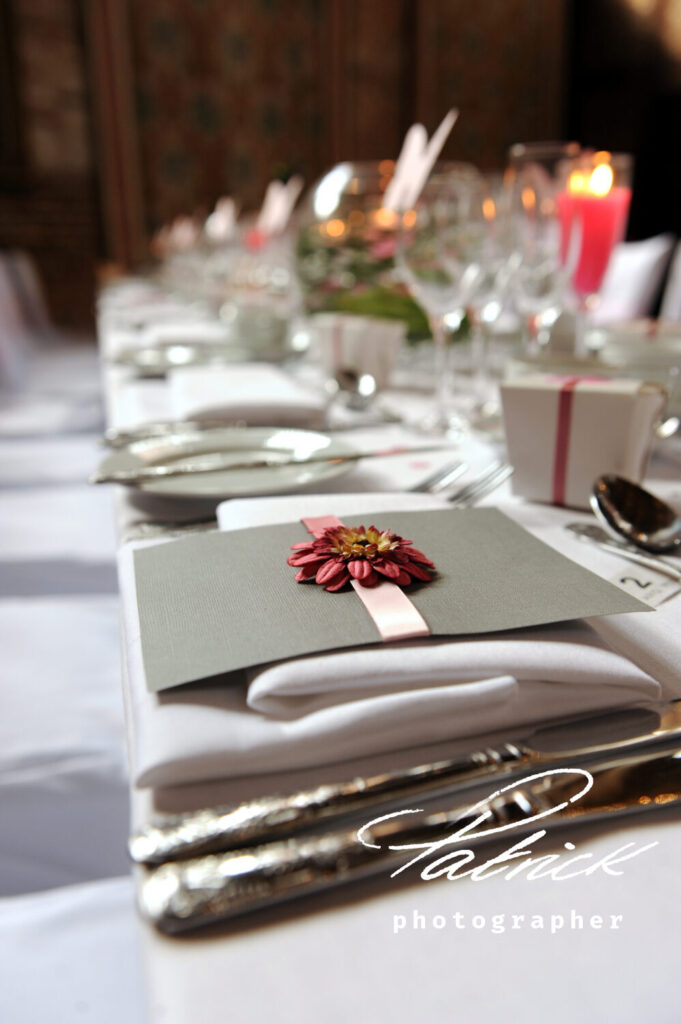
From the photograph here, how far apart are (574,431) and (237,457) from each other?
0.29m

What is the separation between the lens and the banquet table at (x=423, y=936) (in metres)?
0.24

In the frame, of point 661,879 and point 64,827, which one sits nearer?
point 661,879

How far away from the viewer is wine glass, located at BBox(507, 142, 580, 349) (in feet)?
3.29

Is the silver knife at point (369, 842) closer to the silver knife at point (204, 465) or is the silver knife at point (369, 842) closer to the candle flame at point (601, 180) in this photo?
the silver knife at point (204, 465)

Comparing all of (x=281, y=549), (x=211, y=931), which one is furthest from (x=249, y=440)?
(x=211, y=931)

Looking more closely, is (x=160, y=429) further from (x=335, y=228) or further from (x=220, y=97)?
(x=220, y=97)

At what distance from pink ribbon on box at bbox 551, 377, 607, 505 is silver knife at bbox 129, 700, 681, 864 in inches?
12.0

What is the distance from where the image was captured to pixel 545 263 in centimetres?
102

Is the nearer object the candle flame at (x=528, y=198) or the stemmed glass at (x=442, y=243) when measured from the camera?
the stemmed glass at (x=442, y=243)

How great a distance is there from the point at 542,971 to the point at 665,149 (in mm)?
5353

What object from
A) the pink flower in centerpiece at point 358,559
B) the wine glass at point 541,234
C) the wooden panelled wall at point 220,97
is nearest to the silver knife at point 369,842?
the pink flower in centerpiece at point 358,559

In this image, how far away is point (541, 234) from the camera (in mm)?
1012

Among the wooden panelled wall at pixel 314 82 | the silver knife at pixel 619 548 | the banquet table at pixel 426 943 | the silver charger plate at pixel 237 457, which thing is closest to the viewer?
the banquet table at pixel 426 943

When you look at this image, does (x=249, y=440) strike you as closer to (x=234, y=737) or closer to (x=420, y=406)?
(x=420, y=406)
